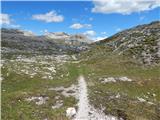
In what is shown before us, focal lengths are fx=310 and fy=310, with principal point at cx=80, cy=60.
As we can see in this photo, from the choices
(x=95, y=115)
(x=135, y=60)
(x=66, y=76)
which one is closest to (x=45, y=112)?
(x=95, y=115)

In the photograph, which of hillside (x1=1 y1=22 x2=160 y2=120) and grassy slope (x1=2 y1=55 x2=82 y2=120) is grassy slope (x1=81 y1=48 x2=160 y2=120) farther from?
grassy slope (x1=2 y1=55 x2=82 y2=120)

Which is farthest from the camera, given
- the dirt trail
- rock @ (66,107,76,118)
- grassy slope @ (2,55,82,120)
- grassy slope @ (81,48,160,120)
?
grassy slope @ (81,48,160,120)

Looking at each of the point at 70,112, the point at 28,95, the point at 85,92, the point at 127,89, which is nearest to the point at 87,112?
the point at 70,112

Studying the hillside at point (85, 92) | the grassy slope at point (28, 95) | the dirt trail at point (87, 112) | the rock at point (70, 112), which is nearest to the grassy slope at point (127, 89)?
the hillside at point (85, 92)

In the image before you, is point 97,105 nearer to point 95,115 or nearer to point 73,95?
point 95,115

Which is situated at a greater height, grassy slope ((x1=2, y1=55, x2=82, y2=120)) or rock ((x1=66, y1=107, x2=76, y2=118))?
grassy slope ((x1=2, y1=55, x2=82, y2=120))

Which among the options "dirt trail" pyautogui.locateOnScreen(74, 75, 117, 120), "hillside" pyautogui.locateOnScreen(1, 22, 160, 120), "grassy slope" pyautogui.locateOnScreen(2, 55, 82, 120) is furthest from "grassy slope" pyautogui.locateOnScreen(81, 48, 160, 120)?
"grassy slope" pyautogui.locateOnScreen(2, 55, 82, 120)

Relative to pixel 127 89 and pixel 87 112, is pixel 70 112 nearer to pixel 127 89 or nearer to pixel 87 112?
pixel 87 112

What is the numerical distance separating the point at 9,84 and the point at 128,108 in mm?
20754

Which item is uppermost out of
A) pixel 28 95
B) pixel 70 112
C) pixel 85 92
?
pixel 28 95

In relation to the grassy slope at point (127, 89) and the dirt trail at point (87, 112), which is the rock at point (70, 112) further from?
the grassy slope at point (127, 89)

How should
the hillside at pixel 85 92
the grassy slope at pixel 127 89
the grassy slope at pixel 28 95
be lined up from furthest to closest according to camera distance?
the grassy slope at pixel 127 89 < the hillside at pixel 85 92 < the grassy slope at pixel 28 95

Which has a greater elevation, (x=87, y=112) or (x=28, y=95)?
(x=28, y=95)

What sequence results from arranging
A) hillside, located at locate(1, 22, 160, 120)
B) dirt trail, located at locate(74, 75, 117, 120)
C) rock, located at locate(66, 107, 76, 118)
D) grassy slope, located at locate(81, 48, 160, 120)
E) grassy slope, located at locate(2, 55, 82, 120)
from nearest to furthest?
dirt trail, located at locate(74, 75, 117, 120) < rock, located at locate(66, 107, 76, 118) < grassy slope, located at locate(2, 55, 82, 120) < hillside, located at locate(1, 22, 160, 120) < grassy slope, located at locate(81, 48, 160, 120)
